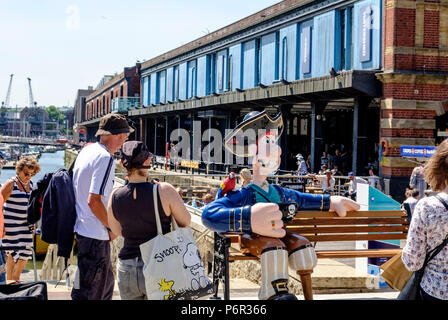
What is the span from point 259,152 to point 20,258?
386 centimetres

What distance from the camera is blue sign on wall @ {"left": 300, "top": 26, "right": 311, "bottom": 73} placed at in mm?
23359

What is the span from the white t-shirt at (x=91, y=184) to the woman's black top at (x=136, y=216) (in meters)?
0.33

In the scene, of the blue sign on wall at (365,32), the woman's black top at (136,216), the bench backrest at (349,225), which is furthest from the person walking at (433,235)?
the blue sign on wall at (365,32)

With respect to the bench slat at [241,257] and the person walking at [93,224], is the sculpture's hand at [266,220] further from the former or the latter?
the person walking at [93,224]

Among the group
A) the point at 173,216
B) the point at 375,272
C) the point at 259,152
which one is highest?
the point at 259,152

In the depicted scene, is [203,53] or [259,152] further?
[203,53]

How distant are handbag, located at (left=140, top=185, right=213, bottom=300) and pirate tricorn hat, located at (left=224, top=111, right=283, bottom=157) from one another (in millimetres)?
1256

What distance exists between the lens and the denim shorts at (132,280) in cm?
407

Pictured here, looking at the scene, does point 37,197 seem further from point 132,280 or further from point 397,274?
point 397,274

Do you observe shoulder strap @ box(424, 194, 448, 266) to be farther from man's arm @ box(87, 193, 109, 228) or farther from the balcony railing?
the balcony railing

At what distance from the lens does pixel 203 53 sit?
34.9 meters

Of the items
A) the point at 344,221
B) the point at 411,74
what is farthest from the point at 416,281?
the point at 411,74
